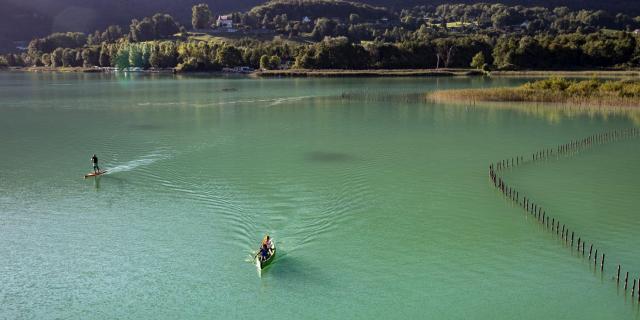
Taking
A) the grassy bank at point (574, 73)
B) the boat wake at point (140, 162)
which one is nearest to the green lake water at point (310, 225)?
the boat wake at point (140, 162)

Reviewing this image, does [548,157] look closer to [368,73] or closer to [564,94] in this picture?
[564,94]

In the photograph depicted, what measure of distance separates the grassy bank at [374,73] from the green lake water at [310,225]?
73.1m

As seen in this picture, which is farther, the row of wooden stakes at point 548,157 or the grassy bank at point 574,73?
the grassy bank at point 574,73

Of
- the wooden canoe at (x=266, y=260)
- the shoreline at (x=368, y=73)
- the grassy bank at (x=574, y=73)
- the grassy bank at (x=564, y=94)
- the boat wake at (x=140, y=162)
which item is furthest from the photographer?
the shoreline at (x=368, y=73)

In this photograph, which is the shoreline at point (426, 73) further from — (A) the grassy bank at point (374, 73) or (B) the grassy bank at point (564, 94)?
(B) the grassy bank at point (564, 94)

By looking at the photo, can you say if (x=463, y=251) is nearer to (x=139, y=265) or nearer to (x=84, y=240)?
(x=139, y=265)

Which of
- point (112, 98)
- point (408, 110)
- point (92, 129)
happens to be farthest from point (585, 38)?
point (92, 129)

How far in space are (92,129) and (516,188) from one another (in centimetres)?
3839

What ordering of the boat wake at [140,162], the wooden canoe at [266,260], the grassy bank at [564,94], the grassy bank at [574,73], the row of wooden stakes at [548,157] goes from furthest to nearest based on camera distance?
the grassy bank at [574,73] → the grassy bank at [564,94] → the boat wake at [140,162] → the row of wooden stakes at [548,157] → the wooden canoe at [266,260]

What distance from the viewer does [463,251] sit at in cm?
2055

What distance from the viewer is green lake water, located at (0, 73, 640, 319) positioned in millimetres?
17047

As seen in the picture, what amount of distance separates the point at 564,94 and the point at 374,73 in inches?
2502

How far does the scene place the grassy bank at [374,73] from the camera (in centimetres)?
11894

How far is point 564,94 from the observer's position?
6244cm
